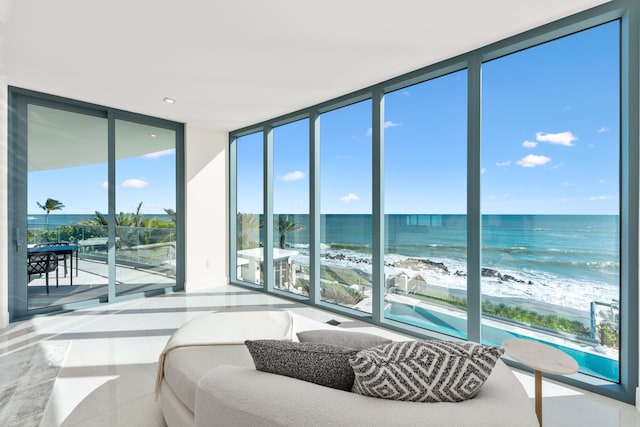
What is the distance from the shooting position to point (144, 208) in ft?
15.1

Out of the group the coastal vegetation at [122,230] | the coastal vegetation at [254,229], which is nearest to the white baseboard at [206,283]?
the coastal vegetation at [254,229]

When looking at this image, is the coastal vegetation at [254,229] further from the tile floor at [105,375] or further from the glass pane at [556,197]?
the glass pane at [556,197]

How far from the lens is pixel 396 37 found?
2514 millimetres

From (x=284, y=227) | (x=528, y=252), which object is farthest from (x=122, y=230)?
(x=528, y=252)

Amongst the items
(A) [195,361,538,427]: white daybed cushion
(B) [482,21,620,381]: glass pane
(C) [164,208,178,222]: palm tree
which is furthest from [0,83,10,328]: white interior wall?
(B) [482,21,620,381]: glass pane

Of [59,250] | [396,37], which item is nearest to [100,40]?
[396,37]

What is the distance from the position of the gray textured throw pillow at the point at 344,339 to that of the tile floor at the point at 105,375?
1.19 m

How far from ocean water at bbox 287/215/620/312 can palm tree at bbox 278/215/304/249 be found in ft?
5.36

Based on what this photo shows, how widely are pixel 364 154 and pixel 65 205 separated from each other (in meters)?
3.88

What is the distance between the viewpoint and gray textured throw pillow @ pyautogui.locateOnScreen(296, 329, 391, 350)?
1515 mm

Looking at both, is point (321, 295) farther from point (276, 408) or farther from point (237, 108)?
point (276, 408)

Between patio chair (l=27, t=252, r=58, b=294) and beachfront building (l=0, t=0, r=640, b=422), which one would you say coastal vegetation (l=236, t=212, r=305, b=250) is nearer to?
beachfront building (l=0, t=0, r=640, b=422)

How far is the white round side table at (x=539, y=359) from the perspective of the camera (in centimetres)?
126

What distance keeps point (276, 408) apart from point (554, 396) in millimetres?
2221
